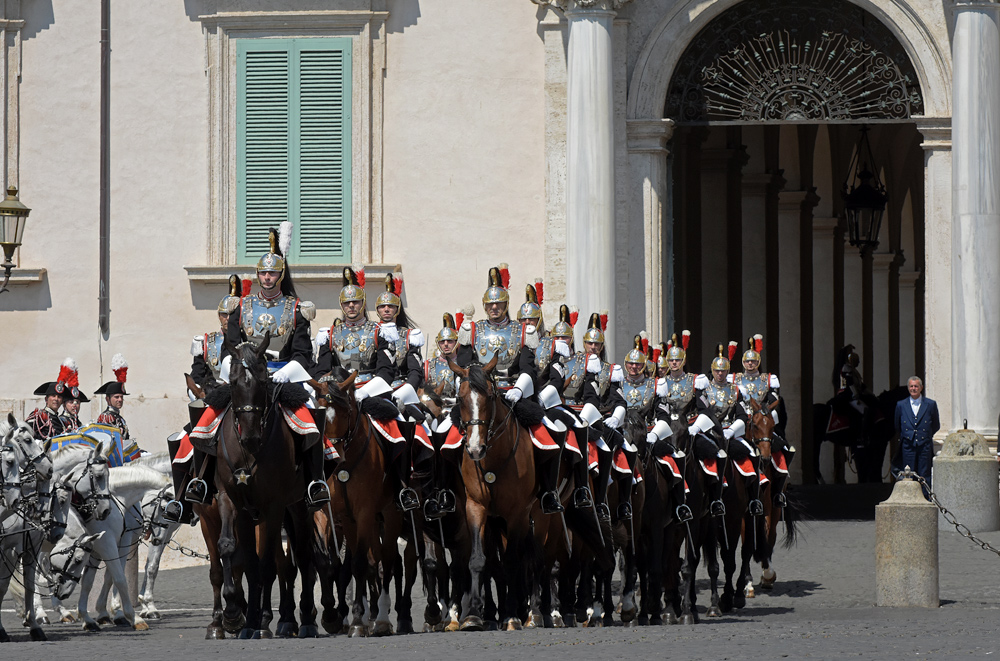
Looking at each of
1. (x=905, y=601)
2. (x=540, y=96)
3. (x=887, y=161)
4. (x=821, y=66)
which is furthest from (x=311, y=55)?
(x=887, y=161)

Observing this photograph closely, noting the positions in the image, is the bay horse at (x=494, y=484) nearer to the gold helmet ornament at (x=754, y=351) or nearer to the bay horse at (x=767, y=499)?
the bay horse at (x=767, y=499)

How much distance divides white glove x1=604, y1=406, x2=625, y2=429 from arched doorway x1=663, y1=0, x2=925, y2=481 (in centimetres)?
722

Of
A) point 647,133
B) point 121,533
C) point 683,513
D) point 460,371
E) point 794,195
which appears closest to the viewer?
point 460,371

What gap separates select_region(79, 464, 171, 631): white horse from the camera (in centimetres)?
1484

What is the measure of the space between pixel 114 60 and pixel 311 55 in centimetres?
230

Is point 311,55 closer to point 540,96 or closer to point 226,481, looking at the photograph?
point 540,96

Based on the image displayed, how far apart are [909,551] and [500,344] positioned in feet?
12.5

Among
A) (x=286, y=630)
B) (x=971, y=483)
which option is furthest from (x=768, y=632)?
(x=971, y=483)

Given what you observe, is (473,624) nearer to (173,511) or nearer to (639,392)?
(173,511)

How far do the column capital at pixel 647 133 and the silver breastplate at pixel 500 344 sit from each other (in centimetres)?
753

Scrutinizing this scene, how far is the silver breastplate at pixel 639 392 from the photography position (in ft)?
50.7

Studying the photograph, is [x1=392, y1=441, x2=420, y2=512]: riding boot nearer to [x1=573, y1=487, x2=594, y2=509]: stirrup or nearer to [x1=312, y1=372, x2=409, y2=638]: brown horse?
[x1=312, y1=372, x2=409, y2=638]: brown horse

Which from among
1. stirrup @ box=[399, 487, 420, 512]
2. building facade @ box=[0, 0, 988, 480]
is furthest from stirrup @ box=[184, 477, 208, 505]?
building facade @ box=[0, 0, 988, 480]

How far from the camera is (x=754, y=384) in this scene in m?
18.9
